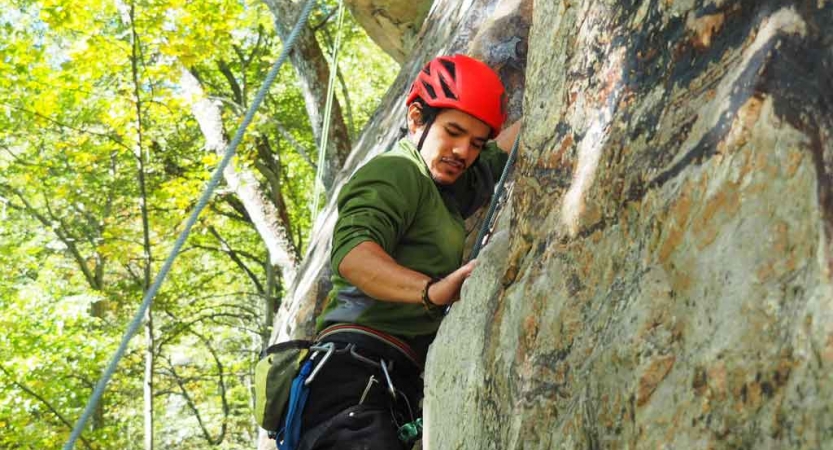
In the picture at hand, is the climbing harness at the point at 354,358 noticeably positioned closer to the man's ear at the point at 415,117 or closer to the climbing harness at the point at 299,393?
the climbing harness at the point at 299,393

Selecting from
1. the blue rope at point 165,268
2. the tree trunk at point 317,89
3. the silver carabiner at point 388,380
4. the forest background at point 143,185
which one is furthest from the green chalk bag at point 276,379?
the tree trunk at point 317,89

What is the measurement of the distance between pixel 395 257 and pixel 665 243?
1.47m

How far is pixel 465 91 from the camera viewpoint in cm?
321

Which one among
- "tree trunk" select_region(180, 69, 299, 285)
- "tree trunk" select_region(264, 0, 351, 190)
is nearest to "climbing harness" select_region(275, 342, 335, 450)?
"tree trunk" select_region(264, 0, 351, 190)

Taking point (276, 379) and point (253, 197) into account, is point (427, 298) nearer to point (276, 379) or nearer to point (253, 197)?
point (276, 379)

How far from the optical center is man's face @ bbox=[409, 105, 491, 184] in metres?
3.25

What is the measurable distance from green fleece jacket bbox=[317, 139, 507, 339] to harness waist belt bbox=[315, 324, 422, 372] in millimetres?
25

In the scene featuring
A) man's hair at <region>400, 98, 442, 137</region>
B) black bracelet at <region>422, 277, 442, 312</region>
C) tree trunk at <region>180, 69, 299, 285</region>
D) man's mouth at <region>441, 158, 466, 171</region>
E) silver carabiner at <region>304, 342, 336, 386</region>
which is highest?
tree trunk at <region>180, 69, 299, 285</region>

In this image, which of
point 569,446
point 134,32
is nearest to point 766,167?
point 569,446

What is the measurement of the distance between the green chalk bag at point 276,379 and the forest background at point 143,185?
5309 millimetres

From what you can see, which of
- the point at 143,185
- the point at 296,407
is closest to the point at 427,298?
the point at 296,407

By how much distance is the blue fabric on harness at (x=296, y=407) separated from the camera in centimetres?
307

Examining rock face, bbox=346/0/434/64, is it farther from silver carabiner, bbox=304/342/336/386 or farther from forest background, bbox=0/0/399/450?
silver carabiner, bbox=304/342/336/386

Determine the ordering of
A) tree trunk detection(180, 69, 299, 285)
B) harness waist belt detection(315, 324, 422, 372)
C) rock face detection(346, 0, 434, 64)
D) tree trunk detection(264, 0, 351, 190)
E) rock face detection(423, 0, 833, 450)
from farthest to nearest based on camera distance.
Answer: tree trunk detection(180, 69, 299, 285)
tree trunk detection(264, 0, 351, 190)
rock face detection(346, 0, 434, 64)
harness waist belt detection(315, 324, 422, 372)
rock face detection(423, 0, 833, 450)
